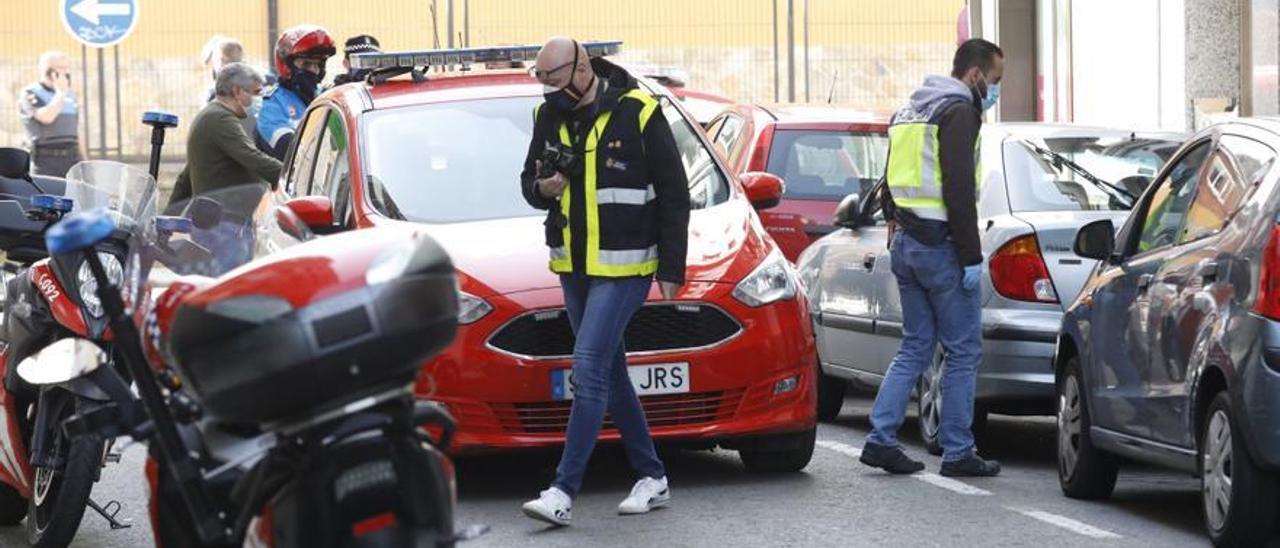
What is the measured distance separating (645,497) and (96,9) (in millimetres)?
13526

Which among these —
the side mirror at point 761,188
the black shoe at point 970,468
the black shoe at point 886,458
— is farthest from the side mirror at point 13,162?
the black shoe at point 970,468

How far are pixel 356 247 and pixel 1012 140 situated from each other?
7.12m

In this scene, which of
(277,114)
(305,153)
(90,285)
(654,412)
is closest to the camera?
(90,285)

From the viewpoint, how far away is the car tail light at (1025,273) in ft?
35.3

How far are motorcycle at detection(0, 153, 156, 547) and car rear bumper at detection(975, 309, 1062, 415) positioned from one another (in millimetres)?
3748

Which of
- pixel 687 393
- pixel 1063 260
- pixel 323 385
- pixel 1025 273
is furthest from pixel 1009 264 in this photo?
pixel 323 385

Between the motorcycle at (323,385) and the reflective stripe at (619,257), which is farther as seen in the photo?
the reflective stripe at (619,257)

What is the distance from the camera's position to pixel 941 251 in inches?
400

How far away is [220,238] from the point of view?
642cm

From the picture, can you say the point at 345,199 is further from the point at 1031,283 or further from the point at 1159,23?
the point at 1159,23

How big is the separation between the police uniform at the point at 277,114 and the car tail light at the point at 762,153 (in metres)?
2.69

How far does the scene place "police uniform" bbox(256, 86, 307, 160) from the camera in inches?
527

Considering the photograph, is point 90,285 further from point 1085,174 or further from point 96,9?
point 96,9

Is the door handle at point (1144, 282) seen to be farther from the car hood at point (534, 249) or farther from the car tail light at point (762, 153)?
the car tail light at point (762, 153)
